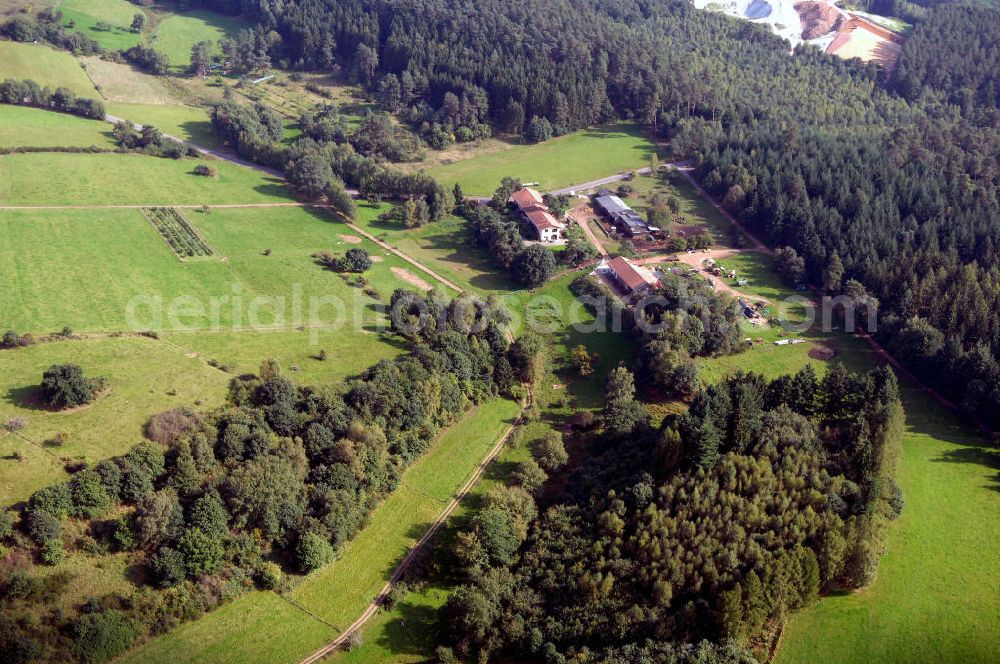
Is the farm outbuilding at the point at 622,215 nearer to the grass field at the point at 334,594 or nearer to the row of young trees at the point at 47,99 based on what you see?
the grass field at the point at 334,594

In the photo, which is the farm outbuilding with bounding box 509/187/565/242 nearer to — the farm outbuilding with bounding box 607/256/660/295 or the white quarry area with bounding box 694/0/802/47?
the farm outbuilding with bounding box 607/256/660/295

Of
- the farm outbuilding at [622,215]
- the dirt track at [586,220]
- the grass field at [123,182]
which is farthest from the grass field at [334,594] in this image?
the grass field at [123,182]

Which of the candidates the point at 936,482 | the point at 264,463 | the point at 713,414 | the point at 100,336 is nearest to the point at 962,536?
the point at 936,482

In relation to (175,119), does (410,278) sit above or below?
below

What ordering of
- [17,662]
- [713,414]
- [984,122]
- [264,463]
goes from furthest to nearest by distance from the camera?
[984,122], [713,414], [264,463], [17,662]

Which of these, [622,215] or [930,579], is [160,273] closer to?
[622,215]

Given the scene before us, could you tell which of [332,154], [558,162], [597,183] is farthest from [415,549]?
[558,162]

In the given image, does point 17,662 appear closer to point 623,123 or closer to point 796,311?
point 796,311
